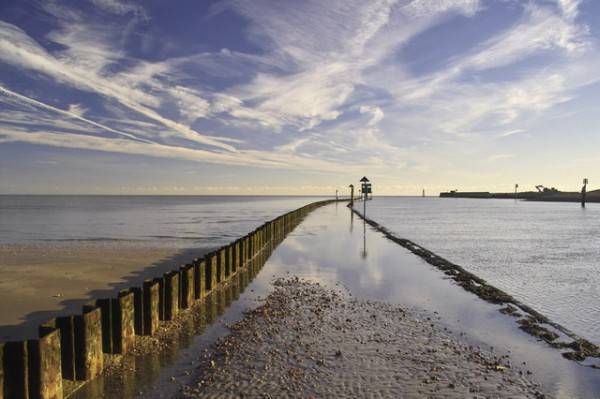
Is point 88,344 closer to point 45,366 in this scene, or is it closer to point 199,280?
point 45,366

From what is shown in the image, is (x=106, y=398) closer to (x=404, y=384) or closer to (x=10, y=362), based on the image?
(x=10, y=362)

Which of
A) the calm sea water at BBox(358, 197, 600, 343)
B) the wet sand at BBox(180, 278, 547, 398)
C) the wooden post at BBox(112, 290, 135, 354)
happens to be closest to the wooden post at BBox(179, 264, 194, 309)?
the wet sand at BBox(180, 278, 547, 398)

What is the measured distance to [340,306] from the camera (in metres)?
9.90

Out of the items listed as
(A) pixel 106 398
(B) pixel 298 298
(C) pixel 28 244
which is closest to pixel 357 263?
(B) pixel 298 298

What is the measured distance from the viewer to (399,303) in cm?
1038

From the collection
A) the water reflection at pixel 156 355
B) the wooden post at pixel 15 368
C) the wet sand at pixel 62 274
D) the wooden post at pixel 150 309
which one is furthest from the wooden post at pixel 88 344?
the wet sand at pixel 62 274

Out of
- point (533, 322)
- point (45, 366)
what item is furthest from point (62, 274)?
point (533, 322)

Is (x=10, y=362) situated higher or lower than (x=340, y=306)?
higher

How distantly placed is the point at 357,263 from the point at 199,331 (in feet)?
31.1

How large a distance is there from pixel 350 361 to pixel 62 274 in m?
11.9

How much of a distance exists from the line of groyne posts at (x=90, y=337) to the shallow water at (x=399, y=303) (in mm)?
880

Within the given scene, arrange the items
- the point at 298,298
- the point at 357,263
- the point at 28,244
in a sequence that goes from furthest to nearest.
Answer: the point at 28,244 → the point at 357,263 → the point at 298,298

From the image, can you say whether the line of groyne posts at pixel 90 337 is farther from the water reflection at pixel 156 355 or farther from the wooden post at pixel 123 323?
the water reflection at pixel 156 355

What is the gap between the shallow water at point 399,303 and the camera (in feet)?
19.9
